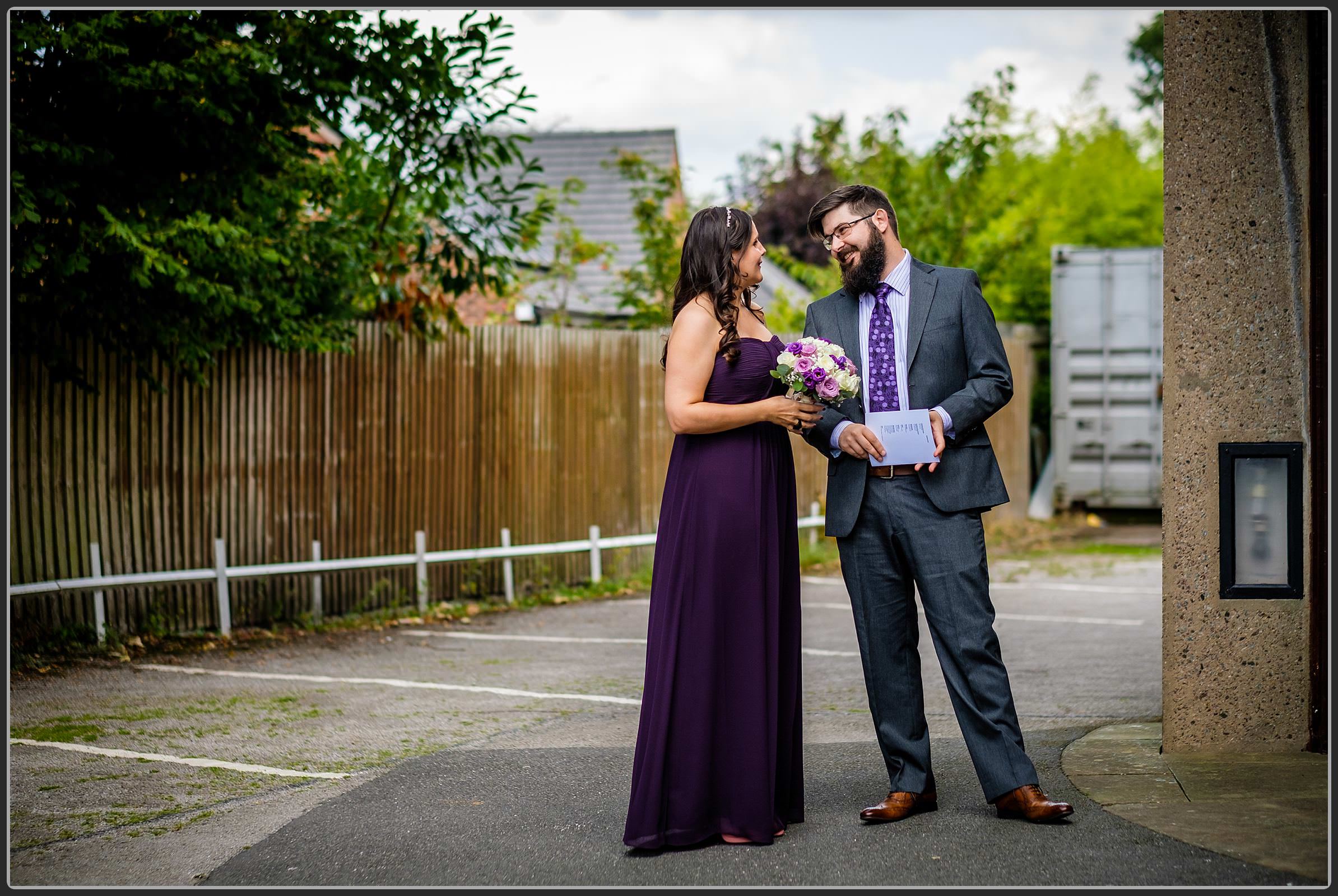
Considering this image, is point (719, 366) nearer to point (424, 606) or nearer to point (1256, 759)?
point (1256, 759)

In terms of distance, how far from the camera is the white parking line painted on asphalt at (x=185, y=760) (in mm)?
5395

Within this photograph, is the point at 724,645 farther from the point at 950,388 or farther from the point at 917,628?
the point at 950,388

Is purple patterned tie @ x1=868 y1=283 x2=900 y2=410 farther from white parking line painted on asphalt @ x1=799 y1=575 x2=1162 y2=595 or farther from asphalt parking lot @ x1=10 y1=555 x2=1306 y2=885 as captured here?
white parking line painted on asphalt @ x1=799 y1=575 x2=1162 y2=595

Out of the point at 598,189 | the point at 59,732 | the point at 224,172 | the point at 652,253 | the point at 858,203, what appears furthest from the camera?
the point at 598,189

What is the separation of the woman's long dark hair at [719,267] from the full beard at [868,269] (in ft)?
1.44

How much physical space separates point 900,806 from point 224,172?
19.2 ft

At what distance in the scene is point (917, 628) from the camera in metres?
4.54

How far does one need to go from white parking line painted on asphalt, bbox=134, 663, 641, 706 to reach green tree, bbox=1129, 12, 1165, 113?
32.0 m

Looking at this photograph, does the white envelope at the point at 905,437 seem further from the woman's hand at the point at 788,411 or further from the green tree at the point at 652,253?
the green tree at the point at 652,253

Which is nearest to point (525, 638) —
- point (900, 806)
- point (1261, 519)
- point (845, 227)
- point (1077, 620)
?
point (1077, 620)

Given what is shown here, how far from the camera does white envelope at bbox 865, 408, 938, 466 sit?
4.50 meters

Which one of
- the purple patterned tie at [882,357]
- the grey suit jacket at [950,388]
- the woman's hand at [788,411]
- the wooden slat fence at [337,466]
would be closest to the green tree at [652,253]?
the wooden slat fence at [337,466]

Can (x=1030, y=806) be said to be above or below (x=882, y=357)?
below

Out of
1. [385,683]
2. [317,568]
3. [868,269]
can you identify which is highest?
[868,269]
